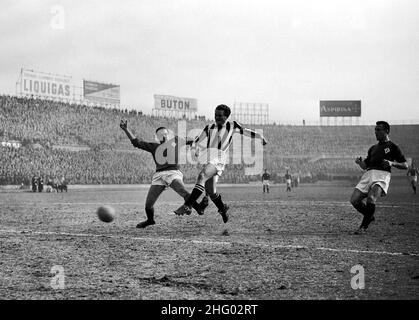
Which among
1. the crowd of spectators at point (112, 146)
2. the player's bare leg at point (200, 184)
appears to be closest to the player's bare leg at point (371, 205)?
the player's bare leg at point (200, 184)

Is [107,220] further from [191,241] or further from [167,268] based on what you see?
[167,268]

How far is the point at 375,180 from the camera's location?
32.4 feet

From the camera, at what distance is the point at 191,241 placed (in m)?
8.66

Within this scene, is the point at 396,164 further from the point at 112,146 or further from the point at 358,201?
the point at 112,146

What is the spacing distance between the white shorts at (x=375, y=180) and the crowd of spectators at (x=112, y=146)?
28.9 m

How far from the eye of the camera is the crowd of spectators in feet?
152

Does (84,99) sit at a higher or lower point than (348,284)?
higher

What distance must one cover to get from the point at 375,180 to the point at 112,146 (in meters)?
49.2

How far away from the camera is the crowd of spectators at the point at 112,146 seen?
46.3 meters

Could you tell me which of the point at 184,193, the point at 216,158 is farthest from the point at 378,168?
the point at 184,193

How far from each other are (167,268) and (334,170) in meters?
58.5

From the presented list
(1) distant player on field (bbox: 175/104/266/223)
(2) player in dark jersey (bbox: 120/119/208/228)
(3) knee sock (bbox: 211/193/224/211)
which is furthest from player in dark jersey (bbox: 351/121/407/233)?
(2) player in dark jersey (bbox: 120/119/208/228)

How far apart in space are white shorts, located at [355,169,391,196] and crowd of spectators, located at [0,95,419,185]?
2891 cm
